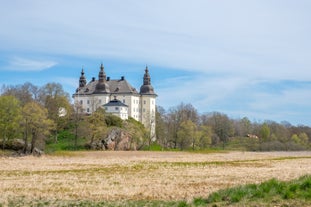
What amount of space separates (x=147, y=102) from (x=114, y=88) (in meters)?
11.2

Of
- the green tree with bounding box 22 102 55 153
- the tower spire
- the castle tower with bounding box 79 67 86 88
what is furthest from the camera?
the castle tower with bounding box 79 67 86 88

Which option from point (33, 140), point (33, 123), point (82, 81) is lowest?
point (33, 140)

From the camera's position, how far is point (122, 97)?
139500 mm

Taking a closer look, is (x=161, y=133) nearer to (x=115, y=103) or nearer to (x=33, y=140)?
(x=115, y=103)

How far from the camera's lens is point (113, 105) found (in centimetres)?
13250

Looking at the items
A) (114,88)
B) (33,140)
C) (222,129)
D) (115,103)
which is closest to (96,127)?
(33,140)

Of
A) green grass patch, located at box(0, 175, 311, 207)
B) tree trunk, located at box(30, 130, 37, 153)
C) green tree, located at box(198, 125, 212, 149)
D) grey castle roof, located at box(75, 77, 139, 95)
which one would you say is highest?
grey castle roof, located at box(75, 77, 139, 95)

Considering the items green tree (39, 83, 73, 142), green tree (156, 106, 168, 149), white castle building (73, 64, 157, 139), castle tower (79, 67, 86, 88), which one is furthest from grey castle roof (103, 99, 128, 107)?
castle tower (79, 67, 86, 88)

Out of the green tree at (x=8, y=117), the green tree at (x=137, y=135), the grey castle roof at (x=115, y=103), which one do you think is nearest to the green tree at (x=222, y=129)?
the grey castle roof at (x=115, y=103)

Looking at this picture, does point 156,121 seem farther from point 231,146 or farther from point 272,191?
point 272,191

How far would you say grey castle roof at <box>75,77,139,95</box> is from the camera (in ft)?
461

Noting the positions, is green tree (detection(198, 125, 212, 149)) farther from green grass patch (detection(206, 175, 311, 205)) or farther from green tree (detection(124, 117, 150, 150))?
green grass patch (detection(206, 175, 311, 205))

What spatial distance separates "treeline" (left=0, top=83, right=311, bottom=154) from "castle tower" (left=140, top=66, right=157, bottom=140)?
162 inches

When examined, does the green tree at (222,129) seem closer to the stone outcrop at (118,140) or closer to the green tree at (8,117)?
the stone outcrop at (118,140)
